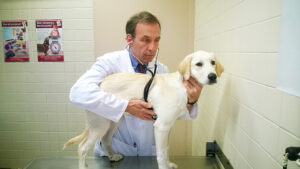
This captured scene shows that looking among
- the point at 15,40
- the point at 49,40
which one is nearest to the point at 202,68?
the point at 49,40

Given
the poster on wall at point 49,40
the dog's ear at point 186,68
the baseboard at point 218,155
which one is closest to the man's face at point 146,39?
the dog's ear at point 186,68

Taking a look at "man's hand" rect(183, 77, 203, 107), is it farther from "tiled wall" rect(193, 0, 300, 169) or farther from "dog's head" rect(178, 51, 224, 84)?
"tiled wall" rect(193, 0, 300, 169)

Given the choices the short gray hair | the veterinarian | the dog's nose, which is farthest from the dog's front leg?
the short gray hair

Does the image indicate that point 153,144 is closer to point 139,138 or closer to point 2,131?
point 139,138

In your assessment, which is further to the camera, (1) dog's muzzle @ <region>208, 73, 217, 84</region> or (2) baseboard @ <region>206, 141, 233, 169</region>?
(2) baseboard @ <region>206, 141, 233, 169</region>

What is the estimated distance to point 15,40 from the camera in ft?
8.40

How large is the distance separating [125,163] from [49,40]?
1928 mm

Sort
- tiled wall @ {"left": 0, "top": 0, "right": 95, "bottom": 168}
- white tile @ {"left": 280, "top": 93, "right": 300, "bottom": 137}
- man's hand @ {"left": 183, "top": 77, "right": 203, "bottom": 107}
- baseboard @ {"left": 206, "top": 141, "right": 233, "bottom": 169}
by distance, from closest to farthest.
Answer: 1. white tile @ {"left": 280, "top": 93, "right": 300, "bottom": 137}
2. man's hand @ {"left": 183, "top": 77, "right": 203, "bottom": 107}
3. baseboard @ {"left": 206, "top": 141, "right": 233, "bottom": 169}
4. tiled wall @ {"left": 0, "top": 0, "right": 95, "bottom": 168}

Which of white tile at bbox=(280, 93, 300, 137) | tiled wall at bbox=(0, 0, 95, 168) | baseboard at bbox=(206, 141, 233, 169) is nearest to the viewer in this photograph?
white tile at bbox=(280, 93, 300, 137)

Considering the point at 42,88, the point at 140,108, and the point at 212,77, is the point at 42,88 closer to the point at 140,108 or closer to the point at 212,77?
the point at 140,108

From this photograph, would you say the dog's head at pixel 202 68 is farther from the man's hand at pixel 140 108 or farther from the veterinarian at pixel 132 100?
the man's hand at pixel 140 108

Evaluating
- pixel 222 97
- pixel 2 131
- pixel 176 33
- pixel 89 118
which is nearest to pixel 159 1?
pixel 176 33

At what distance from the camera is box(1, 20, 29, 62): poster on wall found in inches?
99.6

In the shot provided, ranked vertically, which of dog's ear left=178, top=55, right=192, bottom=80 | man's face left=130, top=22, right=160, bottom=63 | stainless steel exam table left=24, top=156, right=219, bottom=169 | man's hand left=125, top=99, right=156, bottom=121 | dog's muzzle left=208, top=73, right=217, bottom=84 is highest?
man's face left=130, top=22, right=160, bottom=63
